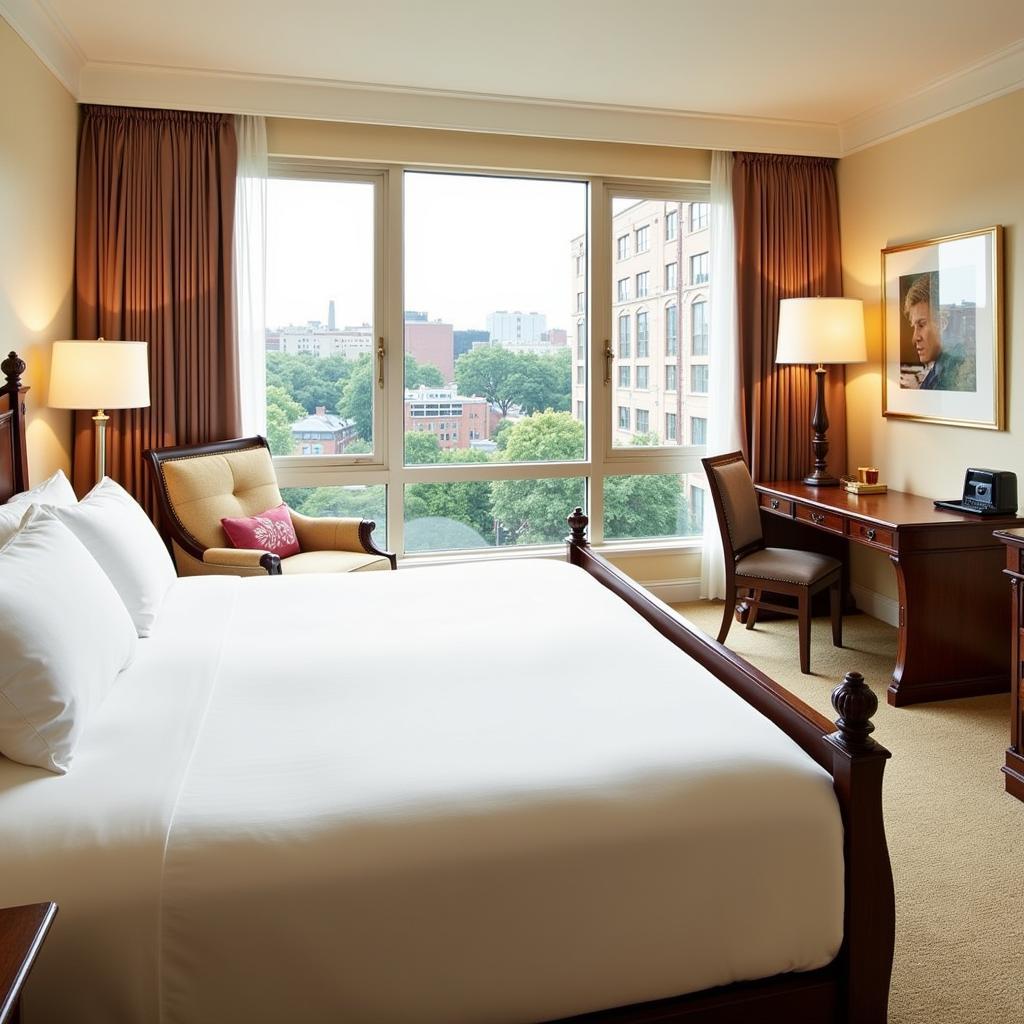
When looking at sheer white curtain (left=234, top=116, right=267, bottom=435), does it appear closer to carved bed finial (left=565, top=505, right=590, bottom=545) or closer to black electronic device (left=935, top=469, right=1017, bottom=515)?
carved bed finial (left=565, top=505, right=590, bottom=545)

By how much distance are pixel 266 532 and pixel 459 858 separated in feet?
9.23

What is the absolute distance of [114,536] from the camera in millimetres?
2479

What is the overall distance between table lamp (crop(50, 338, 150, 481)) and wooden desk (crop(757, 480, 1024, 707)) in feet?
10.4

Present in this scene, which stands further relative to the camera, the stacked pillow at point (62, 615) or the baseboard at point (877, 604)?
the baseboard at point (877, 604)

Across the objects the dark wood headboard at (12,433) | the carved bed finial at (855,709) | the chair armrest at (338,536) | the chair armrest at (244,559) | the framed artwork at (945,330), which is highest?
the framed artwork at (945,330)

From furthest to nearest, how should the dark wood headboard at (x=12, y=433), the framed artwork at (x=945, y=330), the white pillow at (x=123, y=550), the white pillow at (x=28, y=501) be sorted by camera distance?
the framed artwork at (x=945, y=330), the dark wood headboard at (x=12, y=433), the white pillow at (x=123, y=550), the white pillow at (x=28, y=501)

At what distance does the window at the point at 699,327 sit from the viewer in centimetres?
517

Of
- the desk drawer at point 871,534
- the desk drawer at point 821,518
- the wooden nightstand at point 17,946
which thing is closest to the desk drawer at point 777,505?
the desk drawer at point 821,518

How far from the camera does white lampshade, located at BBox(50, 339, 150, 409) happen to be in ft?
11.7

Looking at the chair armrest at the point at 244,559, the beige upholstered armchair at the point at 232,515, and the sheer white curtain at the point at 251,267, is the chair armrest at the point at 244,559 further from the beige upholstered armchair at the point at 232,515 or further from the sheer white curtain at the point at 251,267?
the sheer white curtain at the point at 251,267

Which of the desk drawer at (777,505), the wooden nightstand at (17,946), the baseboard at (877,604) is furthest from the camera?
the baseboard at (877,604)

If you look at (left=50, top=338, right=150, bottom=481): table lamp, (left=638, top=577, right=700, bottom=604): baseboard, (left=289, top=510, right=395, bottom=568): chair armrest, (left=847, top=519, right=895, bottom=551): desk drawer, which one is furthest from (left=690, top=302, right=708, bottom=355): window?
(left=50, top=338, right=150, bottom=481): table lamp

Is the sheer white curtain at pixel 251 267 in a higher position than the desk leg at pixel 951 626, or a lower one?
higher

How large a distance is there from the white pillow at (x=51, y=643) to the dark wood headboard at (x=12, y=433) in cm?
Answer: 87
